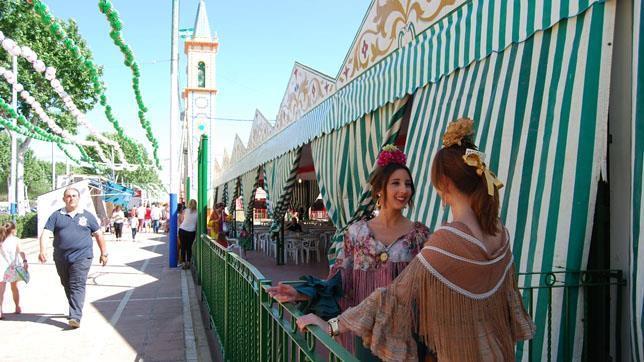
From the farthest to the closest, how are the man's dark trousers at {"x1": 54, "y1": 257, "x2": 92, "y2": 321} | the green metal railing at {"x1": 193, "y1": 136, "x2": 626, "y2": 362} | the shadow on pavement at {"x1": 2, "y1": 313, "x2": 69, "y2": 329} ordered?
the shadow on pavement at {"x1": 2, "y1": 313, "x2": 69, "y2": 329}, the man's dark trousers at {"x1": 54, "y1": 257, "x2": 92, "y2": 321}, the green metal railing at {"x1": 193, "y1": 136, "x2": 626, "y2": 362}

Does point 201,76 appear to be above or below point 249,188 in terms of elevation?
above

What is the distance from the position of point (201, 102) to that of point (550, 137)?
41.4 metres

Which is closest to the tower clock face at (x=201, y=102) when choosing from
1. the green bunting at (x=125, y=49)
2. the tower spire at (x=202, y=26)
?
→ the tower spire at (x=202, y=26)

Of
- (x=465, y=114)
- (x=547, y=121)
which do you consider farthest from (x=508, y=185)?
(x=465, y=114)

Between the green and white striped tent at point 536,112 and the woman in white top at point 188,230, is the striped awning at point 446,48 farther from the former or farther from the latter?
the woman in white top at point 188,230

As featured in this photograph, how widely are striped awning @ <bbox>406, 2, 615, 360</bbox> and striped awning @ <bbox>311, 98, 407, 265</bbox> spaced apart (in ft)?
5.15

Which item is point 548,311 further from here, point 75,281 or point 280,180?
point 280,180

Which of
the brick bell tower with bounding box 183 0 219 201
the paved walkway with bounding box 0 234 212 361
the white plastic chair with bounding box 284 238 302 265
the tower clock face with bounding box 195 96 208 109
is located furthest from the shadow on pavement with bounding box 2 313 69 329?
the tower clock face with bounding box 195 96 208 109

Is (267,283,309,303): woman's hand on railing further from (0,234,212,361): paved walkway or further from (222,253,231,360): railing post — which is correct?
(0,234,212,361): paved walkway

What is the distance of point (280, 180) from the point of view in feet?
35.0

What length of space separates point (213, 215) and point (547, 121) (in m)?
9.45

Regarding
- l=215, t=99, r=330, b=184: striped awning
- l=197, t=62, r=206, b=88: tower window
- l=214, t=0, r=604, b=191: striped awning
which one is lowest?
l=215, t=99, r=330, b=184: striped awning

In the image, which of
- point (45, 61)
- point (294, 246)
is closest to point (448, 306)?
point (294, 246)

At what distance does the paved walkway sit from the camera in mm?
5012
